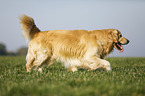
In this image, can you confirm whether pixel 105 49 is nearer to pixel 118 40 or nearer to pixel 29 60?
pixel 118 40

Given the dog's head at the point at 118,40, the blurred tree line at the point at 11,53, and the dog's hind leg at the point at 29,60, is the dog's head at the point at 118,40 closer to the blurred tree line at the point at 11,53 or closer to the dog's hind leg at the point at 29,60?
the dog's hind leg at the point at 29,60

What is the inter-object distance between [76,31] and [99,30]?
30.4 inches

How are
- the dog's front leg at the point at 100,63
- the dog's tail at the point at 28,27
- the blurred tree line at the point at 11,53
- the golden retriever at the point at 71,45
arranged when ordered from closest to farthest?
the dog's front leg at the point at 100,63
the golden retriever at the point at 71,45
the dog's tail at the point at 28,27
the blurred tree line at the point at 11,53

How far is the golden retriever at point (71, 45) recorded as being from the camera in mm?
5035

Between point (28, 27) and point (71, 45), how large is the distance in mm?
1606

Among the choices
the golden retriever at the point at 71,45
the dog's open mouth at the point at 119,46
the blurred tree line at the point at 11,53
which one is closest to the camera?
the golden retriever at the point at 71,45

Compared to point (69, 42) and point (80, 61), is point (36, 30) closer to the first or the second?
point (69, 42)

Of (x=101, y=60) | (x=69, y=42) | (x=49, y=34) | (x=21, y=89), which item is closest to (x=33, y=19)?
(x=49, y=34)

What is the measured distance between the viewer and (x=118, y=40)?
5.17 m

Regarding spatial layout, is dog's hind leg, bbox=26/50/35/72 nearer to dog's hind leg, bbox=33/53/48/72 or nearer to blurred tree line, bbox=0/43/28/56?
dog's hind leg, bbox=33/53/48/72

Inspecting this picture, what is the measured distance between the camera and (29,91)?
270 centimetres

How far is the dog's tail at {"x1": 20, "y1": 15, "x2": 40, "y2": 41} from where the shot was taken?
214 inches

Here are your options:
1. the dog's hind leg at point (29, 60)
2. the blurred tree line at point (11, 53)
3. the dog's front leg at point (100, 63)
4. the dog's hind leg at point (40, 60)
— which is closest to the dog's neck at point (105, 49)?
the dog's front leg at point (100, 63)

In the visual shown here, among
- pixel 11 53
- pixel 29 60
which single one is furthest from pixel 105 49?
pixel 11 53
